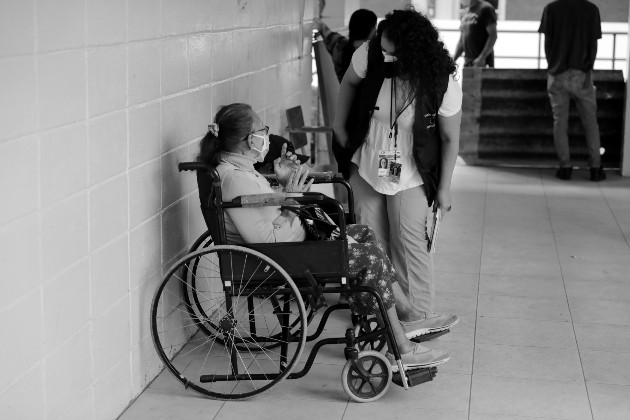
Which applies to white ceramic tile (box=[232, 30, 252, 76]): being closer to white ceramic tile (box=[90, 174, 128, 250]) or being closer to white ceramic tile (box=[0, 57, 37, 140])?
white ceramic tile (box=[90, 174, 128, 250])

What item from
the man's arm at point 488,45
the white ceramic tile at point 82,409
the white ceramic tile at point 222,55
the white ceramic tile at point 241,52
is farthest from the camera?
the man's arm at point 488,45

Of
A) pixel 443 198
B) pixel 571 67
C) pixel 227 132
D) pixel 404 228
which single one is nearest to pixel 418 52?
pixel 443 198

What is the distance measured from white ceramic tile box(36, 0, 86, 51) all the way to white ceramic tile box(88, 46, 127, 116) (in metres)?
0.11

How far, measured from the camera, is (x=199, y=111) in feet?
12.9

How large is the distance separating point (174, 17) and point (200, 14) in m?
0.32

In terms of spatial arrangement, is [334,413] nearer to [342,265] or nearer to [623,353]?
[342,265]

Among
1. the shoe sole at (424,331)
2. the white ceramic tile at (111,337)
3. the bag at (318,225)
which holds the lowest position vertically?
the shoe sole at (424,331)

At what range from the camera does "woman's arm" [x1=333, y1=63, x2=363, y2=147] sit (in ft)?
13.3

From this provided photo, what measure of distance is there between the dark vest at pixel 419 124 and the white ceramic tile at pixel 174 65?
702mm

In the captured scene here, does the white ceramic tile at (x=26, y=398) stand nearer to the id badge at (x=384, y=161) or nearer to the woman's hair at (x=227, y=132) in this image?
the woman's hair at (x=227, y=132)

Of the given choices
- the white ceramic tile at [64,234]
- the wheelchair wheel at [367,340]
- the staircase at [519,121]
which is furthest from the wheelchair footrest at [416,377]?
the staircase at [519,121]

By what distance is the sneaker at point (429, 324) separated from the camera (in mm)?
4031

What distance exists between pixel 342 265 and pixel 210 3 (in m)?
1.32

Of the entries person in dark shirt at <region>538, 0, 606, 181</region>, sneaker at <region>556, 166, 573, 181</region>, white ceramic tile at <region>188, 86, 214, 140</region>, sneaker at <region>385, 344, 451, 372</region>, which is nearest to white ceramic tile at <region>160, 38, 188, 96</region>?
white ceramic tile at <region>188, 86, 214, 140</region>
